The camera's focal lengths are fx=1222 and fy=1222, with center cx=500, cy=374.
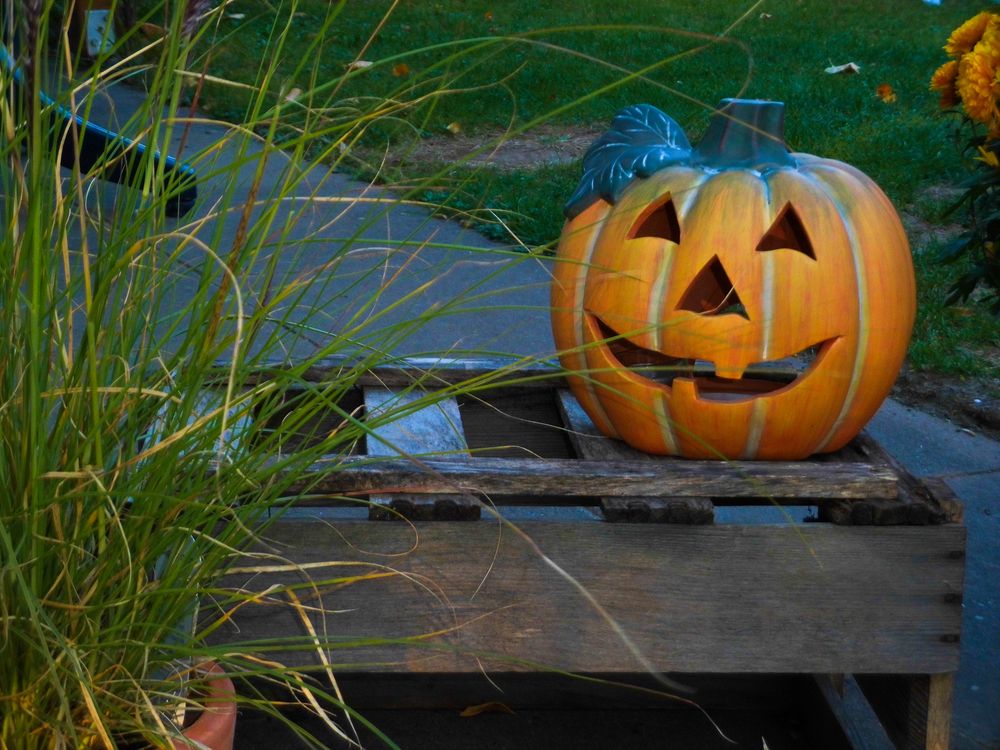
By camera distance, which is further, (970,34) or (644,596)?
(970,34)

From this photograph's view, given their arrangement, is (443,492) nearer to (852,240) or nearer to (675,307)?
(675,307)

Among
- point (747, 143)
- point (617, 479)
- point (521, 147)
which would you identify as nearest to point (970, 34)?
point (747, 143)

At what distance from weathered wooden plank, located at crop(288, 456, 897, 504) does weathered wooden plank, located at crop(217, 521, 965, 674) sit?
0.06 meters

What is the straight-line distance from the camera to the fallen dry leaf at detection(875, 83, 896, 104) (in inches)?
270

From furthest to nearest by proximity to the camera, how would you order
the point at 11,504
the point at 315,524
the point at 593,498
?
the point at 593,498, the point at 315,524, the point at 11,504

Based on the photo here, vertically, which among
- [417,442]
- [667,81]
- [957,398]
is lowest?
[957,398]

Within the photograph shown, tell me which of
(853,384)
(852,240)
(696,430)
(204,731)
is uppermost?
(852,240)

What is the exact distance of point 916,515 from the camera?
1.90m

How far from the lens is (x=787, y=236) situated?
215 cm

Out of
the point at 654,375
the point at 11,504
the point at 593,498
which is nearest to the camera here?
the point at 11,504

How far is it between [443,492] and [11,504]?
2.25ft

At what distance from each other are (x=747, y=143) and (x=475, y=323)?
2.19 meters

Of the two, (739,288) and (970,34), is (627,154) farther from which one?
(970,34)

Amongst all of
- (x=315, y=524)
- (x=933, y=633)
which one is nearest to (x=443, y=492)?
(x=315, y=524)
